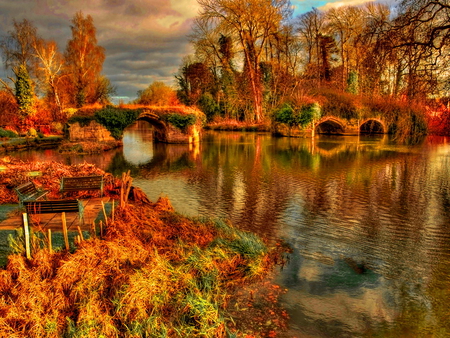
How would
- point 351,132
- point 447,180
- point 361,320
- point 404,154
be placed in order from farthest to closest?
point 351,132 < point 404,154 < point 447,180 < point 361,320

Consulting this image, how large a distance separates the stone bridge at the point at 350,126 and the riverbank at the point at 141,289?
3578 centimetres

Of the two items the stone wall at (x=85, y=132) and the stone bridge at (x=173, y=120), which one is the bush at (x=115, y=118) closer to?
the stone wall at (x=85, y=132)

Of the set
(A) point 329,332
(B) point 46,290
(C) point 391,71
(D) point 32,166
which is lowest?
A: (A) point 329,332

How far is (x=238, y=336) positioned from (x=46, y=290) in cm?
319

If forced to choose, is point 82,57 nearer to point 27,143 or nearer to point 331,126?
point 27,143

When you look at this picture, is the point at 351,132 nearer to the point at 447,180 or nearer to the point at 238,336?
the point at 447,180

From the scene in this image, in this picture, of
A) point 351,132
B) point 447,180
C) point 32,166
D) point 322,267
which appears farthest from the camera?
point 351,132

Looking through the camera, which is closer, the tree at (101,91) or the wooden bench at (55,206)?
the wooden bench at (55,206)

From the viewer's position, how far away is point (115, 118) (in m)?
33.6

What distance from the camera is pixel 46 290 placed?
19.3ft

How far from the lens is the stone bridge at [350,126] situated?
1709 inches

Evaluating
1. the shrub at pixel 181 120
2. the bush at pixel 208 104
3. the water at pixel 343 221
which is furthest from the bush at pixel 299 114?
the bush at pixel 208 104

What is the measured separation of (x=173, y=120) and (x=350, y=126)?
2173 centimetres

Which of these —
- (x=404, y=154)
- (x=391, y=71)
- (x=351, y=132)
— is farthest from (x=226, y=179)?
(x=351, y=132)
